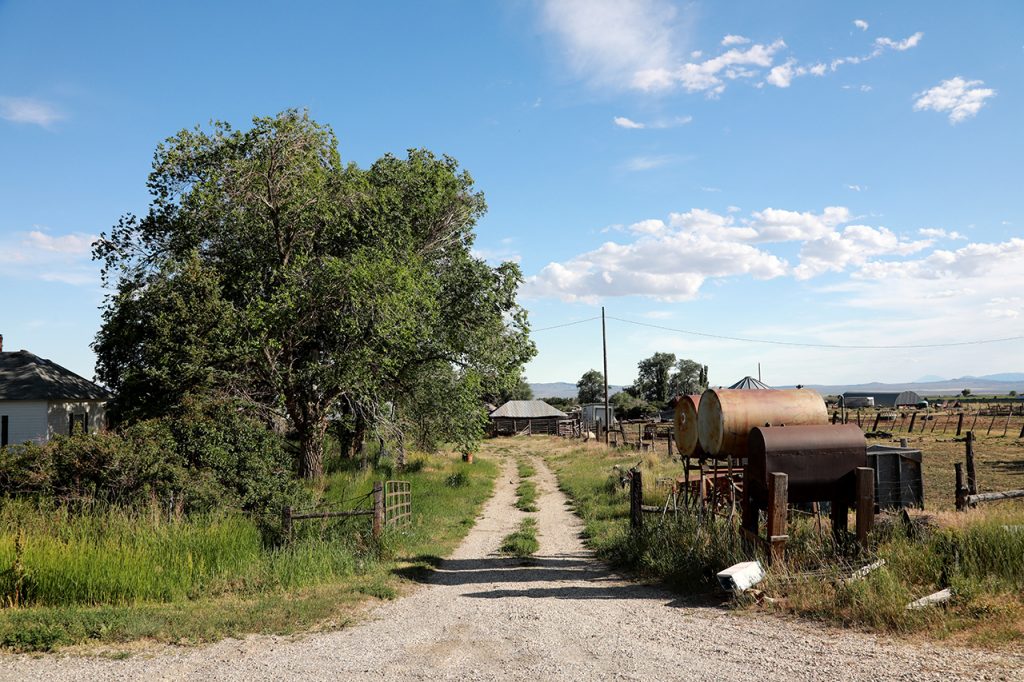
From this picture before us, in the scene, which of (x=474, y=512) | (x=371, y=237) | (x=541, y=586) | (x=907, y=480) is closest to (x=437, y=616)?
(x=541, y=586)

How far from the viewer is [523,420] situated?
224ft

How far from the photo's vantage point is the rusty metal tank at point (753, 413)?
1241 centimetres

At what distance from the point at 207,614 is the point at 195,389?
9.90 meters

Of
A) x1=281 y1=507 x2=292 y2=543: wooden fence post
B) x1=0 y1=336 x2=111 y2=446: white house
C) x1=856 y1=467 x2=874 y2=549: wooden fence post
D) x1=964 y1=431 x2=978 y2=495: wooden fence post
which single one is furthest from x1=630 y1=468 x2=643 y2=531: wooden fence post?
x1=0 y1=336 x2=111 y2=446: white house

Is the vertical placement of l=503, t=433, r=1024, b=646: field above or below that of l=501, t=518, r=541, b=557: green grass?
above

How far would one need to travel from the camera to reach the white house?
26203 millimetres

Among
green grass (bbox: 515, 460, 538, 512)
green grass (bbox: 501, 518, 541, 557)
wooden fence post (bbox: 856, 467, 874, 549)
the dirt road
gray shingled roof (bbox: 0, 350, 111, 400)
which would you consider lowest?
green grass (bbox: 515, 460, 538, 512)

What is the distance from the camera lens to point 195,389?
59.1 ft

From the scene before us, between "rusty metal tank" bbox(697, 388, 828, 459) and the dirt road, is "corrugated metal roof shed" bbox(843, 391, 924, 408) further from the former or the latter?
the dirt road

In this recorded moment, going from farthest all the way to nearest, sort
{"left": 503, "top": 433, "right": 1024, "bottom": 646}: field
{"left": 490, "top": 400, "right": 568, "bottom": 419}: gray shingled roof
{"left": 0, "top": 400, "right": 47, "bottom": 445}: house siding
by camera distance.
→ {"left": 490, "top": 400, "right": 568, "bottom": 419}: gray shingled roof
{"left": 0, "top": 400, "right": 47, "bottom": 445}: house siding
{"left": 503, "top": 433, "right": 1024, "bottom": 646}: field

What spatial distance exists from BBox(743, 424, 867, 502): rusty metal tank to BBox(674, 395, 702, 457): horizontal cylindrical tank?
297cm

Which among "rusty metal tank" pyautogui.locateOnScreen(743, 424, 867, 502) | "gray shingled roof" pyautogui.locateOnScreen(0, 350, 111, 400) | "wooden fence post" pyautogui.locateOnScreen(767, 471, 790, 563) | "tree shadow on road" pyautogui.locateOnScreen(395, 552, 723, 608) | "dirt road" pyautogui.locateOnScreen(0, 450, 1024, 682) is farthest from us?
"gray shingled roof" pyautogui.locateOnScreen(0, 350, 111, 400)

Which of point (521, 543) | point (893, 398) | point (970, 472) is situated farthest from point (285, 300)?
point (893, 398)

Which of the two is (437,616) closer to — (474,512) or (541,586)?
(541,586)
